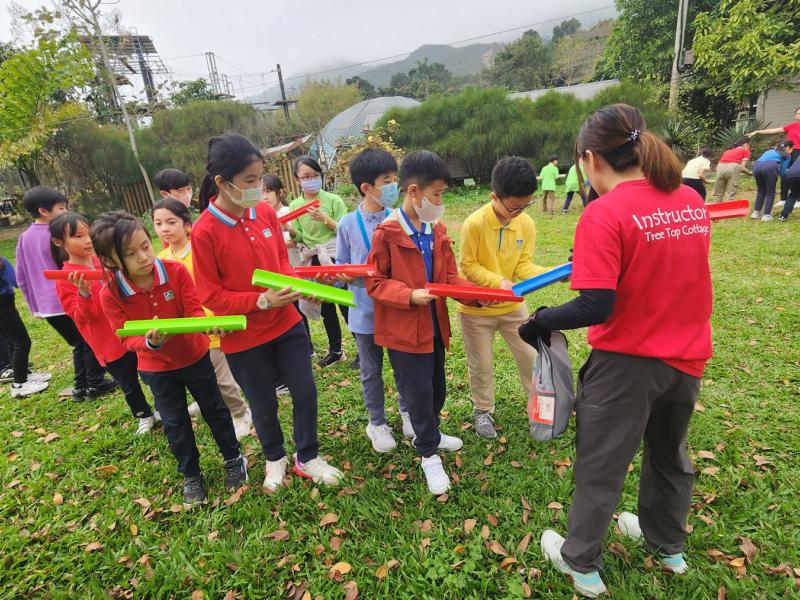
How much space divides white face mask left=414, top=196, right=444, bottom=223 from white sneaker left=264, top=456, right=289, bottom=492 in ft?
6.60

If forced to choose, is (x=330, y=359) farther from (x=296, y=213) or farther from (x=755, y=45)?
(x=755, y=45)

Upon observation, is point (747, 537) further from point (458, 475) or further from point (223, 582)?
point (223, 582)

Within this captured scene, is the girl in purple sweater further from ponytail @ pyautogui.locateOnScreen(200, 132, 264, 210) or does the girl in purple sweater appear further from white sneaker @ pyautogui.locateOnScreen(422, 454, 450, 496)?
white sneaker @ pyautogui.locateOnScreen(422, 454, 450, 496)

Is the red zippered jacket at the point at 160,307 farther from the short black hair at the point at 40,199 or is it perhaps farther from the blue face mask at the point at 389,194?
the short black hair at the point at 40,199

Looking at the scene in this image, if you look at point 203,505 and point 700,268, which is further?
point 203,505

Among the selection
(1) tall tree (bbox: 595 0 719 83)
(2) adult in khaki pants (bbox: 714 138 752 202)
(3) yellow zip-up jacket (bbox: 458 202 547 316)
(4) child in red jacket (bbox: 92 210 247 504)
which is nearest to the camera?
(4) child in red jacket (bbox: 92 210 247 504)

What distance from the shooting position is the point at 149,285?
2670 millimetres

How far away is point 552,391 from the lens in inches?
78.9

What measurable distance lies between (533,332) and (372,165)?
1700 millimetres

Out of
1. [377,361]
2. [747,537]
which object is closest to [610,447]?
[747,537]

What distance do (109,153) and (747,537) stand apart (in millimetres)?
24254

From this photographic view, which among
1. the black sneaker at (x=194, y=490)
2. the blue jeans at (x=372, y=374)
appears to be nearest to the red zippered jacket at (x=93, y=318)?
the black sneaker at (x=194, y=490)

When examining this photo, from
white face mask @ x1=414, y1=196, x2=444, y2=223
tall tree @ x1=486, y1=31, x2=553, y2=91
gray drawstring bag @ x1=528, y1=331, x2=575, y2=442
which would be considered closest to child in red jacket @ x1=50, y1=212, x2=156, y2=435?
white face mask @ x1=414, y1=196, x2=444, y2=223

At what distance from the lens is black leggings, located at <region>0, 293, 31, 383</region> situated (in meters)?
4.66
